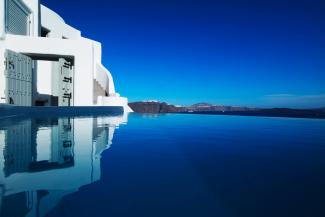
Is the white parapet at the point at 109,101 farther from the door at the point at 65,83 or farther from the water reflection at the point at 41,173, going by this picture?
the water reflection at the point at 41,173

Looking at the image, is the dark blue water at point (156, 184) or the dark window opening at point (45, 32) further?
the dark window opening at point (45, 32)

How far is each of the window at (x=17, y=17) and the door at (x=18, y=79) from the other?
160cm

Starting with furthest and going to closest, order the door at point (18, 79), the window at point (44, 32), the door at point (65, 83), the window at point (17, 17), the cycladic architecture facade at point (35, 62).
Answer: the window at point (44, 32)
the door at point (65, 83)
the window at point (17, 17)
the cycladic architecture facade at point (35, 62)
the door at point (18, 79)

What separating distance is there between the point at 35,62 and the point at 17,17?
2.61 m

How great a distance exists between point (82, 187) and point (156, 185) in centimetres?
54

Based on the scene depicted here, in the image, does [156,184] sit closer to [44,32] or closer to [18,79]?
[18,79]

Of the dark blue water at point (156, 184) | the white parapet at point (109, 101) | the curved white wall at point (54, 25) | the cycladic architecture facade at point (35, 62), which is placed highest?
the curved white wall at point (54, 25)

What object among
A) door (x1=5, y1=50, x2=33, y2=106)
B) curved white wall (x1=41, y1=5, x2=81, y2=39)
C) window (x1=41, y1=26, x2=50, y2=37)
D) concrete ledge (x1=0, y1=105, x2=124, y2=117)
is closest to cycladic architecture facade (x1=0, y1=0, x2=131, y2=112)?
door (x1=5, y1=50, x2=33, y2=106)

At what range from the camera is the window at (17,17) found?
11555 millimetres

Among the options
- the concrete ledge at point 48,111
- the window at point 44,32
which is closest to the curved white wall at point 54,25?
the window at point 44,32

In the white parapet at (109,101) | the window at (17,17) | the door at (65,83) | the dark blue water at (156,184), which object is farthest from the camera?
the white parapet at (109,101)

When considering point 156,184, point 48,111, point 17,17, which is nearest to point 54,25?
point 17,17

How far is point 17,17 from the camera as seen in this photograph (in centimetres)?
1265

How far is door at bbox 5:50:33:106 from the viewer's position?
10.6m
